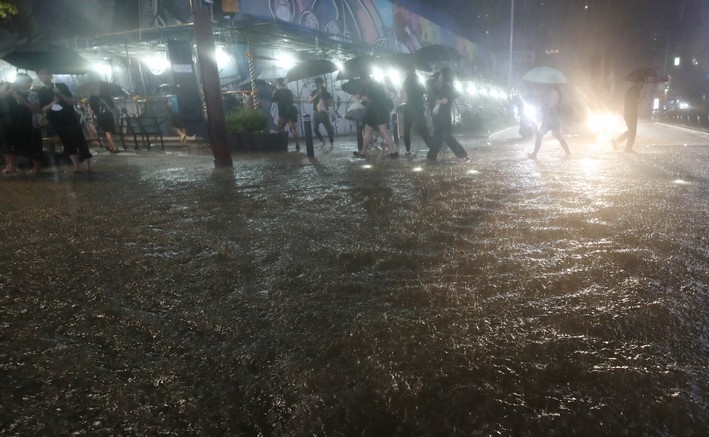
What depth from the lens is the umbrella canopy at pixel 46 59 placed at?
11.5m

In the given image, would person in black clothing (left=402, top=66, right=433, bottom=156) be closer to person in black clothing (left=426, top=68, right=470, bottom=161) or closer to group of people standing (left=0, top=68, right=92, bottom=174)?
person in black clothing (left=426, top=68, right=470, bottom=161)

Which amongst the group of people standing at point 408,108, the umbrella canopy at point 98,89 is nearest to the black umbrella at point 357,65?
the group of people standing at point 408,108

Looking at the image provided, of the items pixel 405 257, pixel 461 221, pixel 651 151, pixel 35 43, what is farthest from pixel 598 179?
pixel 35 43

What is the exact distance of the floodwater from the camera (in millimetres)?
1445

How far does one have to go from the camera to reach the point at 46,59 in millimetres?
11531

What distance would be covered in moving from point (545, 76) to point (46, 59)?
42.4ft

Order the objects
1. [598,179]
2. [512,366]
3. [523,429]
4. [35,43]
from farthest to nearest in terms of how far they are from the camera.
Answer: [35,43], [598,179], [512,366], [523,429]

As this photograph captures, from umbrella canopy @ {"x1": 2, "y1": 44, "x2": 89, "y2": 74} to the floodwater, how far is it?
31.6 ft

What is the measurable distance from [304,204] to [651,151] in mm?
8902

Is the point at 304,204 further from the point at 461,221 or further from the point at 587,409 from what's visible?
the point at 587,409

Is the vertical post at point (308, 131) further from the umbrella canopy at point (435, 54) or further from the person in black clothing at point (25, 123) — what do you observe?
the person in black clothing at point (25, 123)

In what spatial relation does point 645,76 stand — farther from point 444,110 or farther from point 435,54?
point 435,54

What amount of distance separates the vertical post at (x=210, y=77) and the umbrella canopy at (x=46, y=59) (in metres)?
6.21

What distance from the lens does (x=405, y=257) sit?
9.62ft
